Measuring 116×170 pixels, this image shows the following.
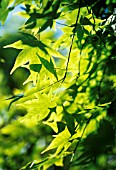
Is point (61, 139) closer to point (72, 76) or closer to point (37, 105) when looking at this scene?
point (37, 105)

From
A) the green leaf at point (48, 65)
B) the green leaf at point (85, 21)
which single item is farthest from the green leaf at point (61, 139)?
the green leaf at point (85, 21)

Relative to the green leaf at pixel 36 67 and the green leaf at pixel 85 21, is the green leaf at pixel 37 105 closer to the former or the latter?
the green leaf at pixel 36 67

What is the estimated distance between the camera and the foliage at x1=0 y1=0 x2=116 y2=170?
0.71 m


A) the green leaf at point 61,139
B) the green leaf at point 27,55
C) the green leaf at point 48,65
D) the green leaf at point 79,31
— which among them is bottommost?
the green leaf at point 61,139

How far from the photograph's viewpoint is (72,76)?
840mm

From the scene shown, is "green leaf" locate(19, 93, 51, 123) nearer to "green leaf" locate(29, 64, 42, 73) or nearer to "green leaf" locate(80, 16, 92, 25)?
"green leaf" locate(29, 64, 42, 73)

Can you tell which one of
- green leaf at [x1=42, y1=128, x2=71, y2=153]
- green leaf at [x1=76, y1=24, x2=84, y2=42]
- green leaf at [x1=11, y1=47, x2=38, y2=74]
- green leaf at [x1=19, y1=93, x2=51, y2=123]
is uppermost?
green leaf at [x1=76, y1=24, x2=84, y2=42]

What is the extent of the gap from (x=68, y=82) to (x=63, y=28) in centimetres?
15

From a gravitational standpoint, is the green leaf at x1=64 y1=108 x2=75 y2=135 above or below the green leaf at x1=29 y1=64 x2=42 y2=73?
below

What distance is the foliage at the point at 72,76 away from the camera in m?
0.71

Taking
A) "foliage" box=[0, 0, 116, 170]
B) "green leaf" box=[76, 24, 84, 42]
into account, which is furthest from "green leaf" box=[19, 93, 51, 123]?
"green leaf" box=[76, 24, 84, 42]

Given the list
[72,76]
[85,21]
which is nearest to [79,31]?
[85,21]

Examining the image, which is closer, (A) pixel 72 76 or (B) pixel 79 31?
(B) pixel 79 31

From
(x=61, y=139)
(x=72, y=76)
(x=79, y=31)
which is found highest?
(x=79, y=31)
